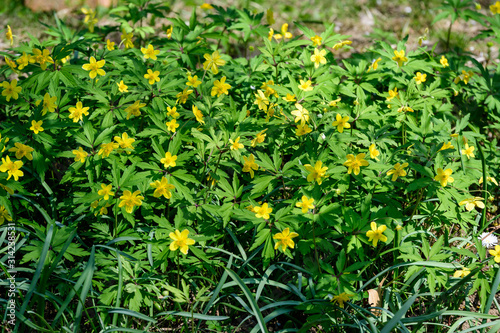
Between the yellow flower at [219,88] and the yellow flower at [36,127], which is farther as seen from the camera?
the yellow flower at [219,88]

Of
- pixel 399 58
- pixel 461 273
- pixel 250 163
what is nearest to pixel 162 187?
pixel 250 163

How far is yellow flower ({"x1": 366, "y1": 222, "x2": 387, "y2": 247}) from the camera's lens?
72.3 inches

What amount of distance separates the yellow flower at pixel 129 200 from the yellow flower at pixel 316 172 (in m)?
0.77

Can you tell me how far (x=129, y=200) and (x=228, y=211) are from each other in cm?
46

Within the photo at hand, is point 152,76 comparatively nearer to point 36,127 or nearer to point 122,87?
point 122,87

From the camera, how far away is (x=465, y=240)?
2.21 meters

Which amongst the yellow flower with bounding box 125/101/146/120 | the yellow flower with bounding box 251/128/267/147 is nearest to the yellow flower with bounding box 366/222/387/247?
the yellow flower with bounding box 251/128/267/147

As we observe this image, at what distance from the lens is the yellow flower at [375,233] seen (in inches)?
72.3

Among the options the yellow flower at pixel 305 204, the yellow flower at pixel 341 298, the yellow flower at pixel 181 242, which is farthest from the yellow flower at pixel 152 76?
the yellow flower at pixel 341 298

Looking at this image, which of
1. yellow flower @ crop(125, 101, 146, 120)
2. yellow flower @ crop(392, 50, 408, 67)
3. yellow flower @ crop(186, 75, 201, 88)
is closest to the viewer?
yellow flower @ crop(125, 101, 146, 120)

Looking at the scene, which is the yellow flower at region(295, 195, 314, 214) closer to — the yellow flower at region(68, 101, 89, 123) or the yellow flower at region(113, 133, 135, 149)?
the yellow flower at region(113, 133, 135, 149)

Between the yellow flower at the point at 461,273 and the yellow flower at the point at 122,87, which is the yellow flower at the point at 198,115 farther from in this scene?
the yellow flower at the point at 461,273

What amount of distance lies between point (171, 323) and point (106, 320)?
315 millimetres

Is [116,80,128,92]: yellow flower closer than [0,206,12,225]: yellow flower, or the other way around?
[0,206,12,225]: yellow flower
